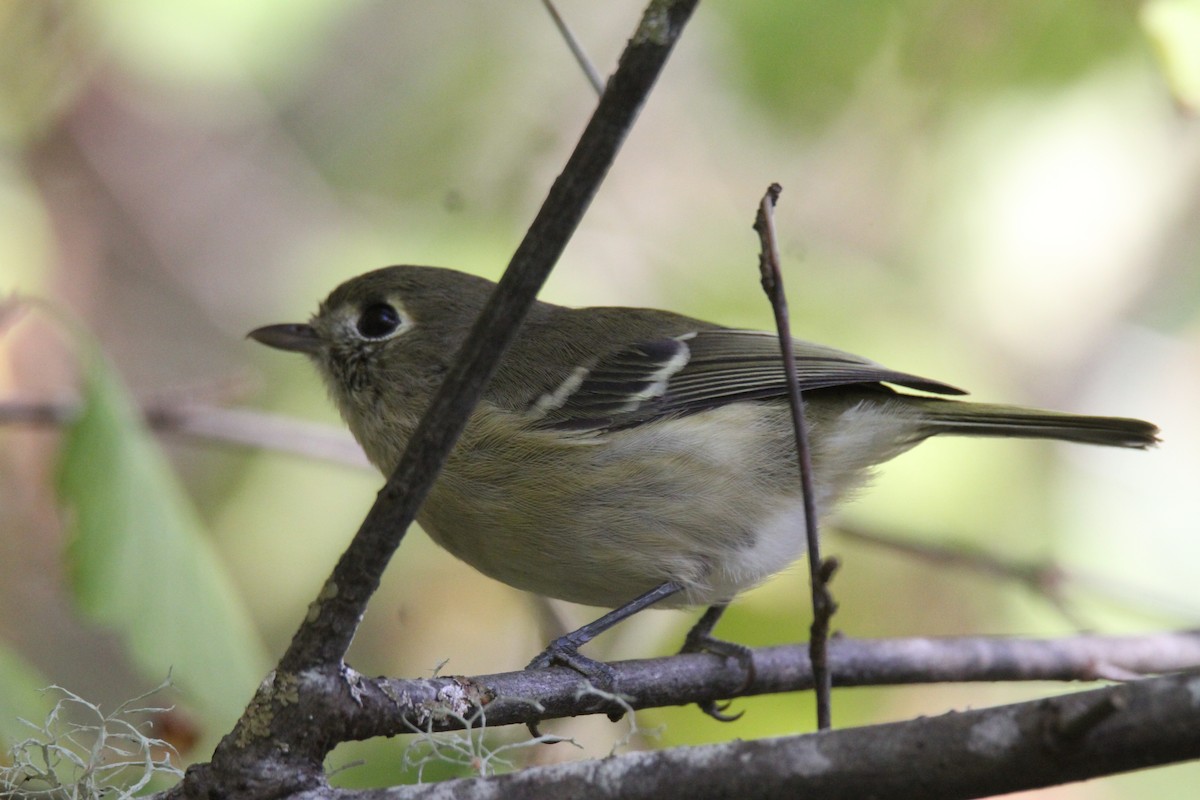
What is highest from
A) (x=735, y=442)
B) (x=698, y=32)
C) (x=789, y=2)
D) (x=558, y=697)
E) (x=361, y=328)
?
(x=698, y=32)

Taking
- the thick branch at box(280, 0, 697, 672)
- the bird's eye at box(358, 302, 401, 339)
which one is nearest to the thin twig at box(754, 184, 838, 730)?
the thick branch at box(280, 0, 697, 672)

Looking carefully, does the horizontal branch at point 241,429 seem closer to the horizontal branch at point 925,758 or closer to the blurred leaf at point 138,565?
the blurred leaf at point 138,565

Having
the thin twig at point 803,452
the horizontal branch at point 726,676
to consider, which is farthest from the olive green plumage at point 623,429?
the thin twig at point 803,452

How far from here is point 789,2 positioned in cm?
344

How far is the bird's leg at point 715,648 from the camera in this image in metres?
2.65

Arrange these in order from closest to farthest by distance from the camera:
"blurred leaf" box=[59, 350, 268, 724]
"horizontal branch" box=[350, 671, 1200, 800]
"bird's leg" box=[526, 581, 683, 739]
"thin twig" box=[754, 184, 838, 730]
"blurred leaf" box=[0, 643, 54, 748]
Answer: "horizontal branch" box=[350, 671, 1200, 800] < "thin twig" box=[754, 184, 838, 730] < "blurred leaf" box=[0, 643, 54, 748] < "bird's leg" box=[526, 581, 683, 739] < "blurred leaf" box=[59, 350, 268, 724]

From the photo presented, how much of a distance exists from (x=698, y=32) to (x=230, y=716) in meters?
2.77

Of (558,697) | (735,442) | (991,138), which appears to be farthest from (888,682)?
(991,138)

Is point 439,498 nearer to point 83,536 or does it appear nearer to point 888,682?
point 83,536

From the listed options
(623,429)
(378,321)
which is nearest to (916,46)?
(623,429)

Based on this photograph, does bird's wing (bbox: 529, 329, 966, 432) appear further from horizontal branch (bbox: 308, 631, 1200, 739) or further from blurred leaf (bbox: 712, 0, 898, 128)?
blurred leaf (bbox: 712, 0, 898, 128)

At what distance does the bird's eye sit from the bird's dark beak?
14 cm

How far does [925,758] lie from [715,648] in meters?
1.45

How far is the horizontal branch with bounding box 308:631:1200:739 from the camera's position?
6.05 ft
